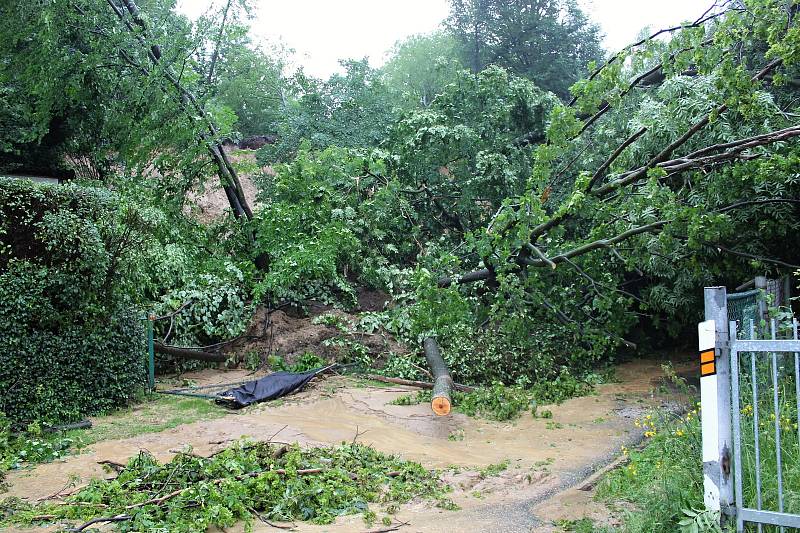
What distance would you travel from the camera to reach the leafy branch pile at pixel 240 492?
529 cm

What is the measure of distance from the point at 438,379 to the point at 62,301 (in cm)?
558

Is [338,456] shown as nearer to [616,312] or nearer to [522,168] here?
[616,312]

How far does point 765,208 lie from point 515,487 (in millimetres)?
6261

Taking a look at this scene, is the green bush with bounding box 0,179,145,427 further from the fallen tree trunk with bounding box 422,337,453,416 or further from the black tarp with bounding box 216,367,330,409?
the fallen tree trunk with bounding box 422,337,453,416

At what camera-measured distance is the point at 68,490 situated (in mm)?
6293

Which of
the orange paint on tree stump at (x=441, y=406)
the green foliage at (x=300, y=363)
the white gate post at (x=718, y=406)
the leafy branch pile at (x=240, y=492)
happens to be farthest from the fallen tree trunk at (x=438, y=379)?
the white gate post at (x=718, y=406)

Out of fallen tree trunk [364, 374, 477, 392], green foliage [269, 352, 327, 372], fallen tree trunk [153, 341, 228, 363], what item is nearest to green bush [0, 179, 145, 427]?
fallen tree trunk [153, 341, 228, 363]

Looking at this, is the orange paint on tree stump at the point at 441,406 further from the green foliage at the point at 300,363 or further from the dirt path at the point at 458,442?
the green foliage at the point at 300,363

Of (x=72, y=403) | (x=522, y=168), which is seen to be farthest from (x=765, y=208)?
(x=72, y=403)

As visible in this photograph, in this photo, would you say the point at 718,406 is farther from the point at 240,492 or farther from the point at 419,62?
the point at 419,62

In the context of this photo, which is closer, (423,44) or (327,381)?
(327,381)

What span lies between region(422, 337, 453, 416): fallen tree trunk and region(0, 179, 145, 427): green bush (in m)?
4.65

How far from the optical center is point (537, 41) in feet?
103

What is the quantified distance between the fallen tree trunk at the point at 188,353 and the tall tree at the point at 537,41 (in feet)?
67.7
